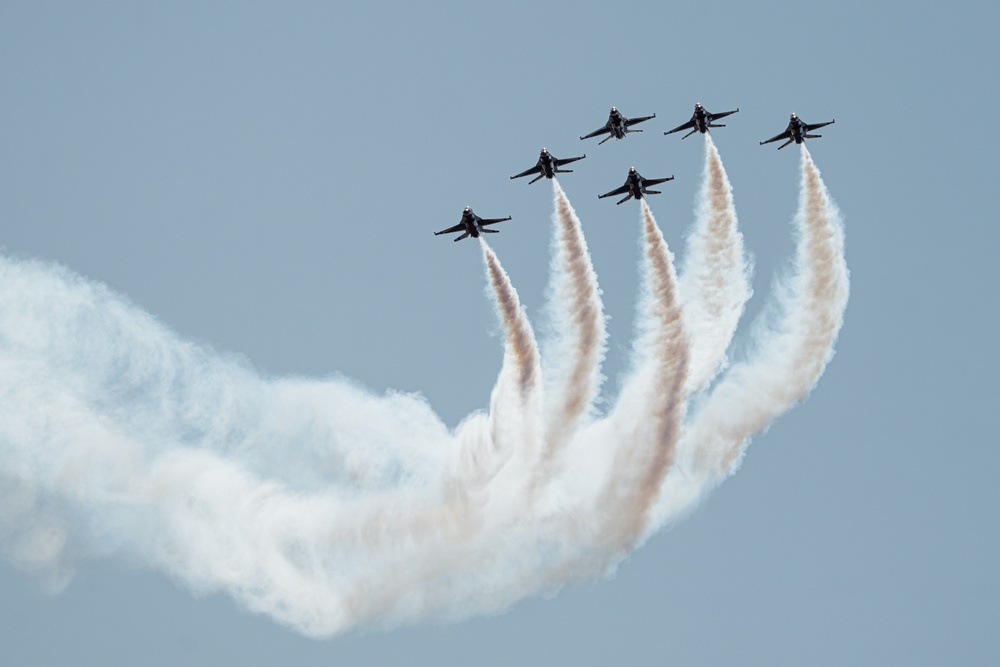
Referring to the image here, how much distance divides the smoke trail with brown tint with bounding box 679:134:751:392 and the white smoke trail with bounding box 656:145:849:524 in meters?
1.54

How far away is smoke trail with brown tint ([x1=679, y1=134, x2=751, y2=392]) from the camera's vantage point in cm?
7288

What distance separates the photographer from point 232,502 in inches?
2822

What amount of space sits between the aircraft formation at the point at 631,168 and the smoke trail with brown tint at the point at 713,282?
2376mm

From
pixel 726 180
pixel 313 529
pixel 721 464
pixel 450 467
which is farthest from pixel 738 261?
pixel 313 529

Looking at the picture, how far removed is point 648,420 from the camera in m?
71.2

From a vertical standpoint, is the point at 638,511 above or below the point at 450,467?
below

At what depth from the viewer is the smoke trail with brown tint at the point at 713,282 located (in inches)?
2869

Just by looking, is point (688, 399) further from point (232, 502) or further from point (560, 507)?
point (232, 502)

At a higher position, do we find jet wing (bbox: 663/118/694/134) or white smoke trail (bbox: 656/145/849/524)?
jet wing (bbox: 663/118/694/134)

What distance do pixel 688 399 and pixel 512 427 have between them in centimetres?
727

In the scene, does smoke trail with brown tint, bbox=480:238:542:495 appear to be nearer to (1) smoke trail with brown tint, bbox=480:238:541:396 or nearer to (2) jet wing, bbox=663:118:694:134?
(1) smoke trail with brown tint, bbox=480:238:541:396

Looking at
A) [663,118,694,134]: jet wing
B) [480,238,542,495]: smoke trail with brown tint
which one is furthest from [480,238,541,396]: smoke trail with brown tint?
[663,118,694,134]: jet wing

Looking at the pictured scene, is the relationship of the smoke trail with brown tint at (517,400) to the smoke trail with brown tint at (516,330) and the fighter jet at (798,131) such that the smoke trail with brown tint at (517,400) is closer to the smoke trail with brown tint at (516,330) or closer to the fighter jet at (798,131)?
the smoke trail with brown tint at (516,330)

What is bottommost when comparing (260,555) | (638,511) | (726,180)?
(638,511)
